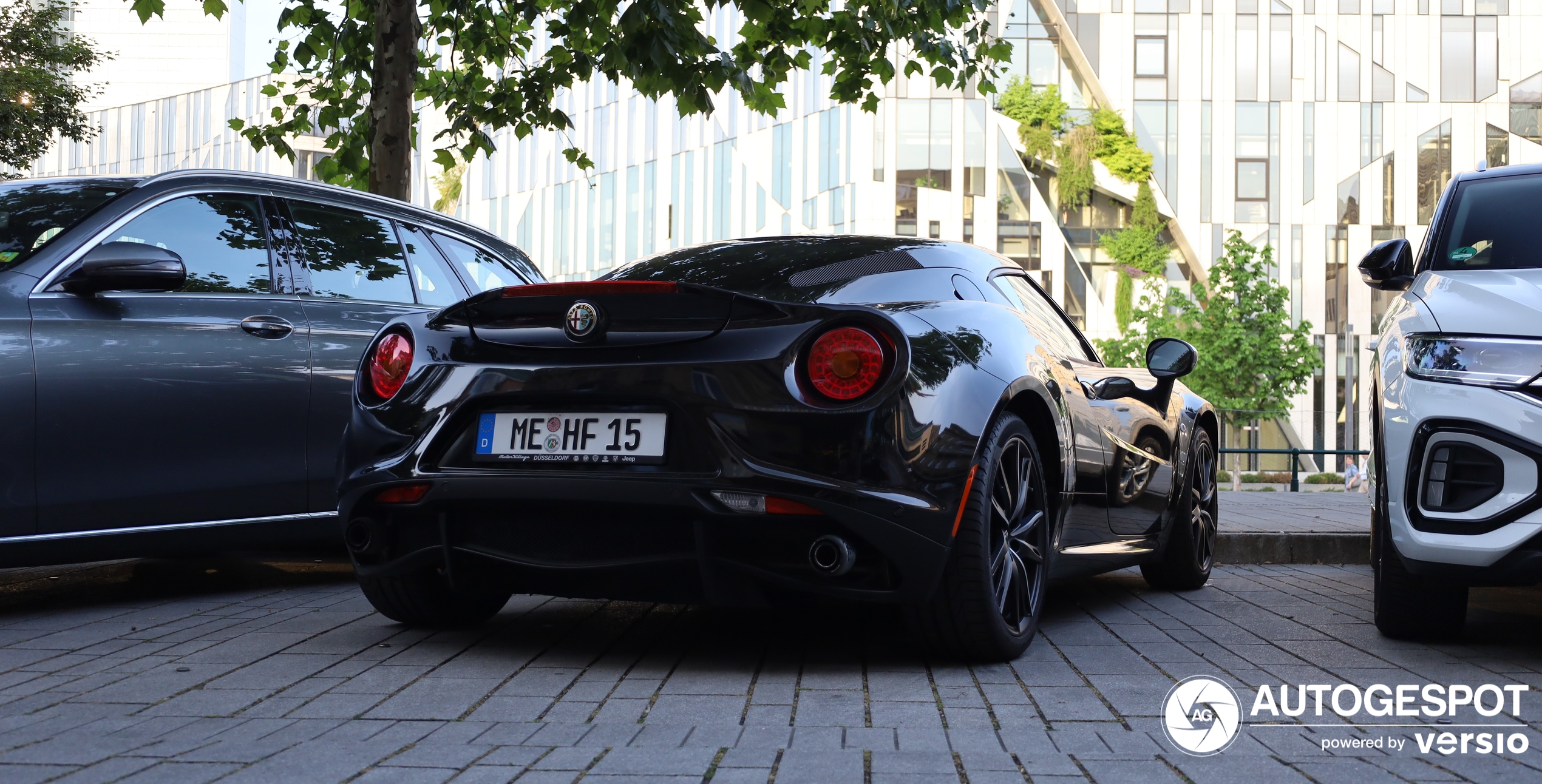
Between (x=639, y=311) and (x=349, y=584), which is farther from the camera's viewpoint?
(x=349, y=584)

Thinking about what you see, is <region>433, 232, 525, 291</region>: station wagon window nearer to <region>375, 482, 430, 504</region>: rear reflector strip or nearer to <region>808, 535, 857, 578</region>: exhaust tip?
<region>375, 482, 430, 504</region>: rear reflector strip

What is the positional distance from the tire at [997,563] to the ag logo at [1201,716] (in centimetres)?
52

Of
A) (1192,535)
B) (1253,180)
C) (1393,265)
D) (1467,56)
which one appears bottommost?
(1192,535)

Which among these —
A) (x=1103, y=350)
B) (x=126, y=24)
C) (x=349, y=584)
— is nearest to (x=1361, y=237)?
(x=1103, y=350)

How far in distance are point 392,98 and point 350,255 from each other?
5.13 metres

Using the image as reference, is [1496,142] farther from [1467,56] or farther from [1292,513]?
[1292,513]

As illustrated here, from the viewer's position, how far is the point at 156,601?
5398mm

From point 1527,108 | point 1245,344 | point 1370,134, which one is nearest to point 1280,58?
point 1370,134

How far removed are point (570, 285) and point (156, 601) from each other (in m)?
2.60

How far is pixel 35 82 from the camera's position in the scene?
27.4 m

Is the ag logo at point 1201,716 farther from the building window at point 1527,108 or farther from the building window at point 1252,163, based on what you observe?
the building window at point 1527,108

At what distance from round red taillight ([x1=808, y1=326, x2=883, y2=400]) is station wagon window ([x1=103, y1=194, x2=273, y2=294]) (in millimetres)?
2692

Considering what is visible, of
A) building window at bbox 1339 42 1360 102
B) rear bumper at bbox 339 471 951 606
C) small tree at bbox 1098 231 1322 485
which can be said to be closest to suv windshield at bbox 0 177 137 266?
rear bumper at bbox 339 471 951 606

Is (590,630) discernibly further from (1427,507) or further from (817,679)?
(1427,507)
